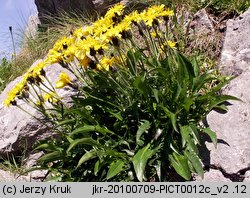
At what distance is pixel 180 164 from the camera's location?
283 cm

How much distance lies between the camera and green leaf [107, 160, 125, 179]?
9.08ft

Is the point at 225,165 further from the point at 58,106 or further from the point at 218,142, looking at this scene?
the point at 58,106

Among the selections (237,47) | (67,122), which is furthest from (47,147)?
(237,47)

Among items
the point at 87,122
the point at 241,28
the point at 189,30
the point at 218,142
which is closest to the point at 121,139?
the point at 87,122

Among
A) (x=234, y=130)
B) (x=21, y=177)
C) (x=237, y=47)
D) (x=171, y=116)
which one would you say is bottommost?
(x=21, y=177)

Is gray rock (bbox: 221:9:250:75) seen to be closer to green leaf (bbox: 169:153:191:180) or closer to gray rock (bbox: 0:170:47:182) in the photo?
green leaf (bbox: 169:153:191:180)

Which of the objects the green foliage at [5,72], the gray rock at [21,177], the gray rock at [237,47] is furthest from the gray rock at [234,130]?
the green foliage at [5,72]

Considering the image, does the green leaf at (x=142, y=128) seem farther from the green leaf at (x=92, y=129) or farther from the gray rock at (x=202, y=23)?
the gray rock at (x=202, y=23)

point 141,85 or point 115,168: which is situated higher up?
point 141,85

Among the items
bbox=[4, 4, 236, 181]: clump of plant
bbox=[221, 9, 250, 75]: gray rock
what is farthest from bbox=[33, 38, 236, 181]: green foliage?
bbox=[221, 9, 250, 75]: gray rock

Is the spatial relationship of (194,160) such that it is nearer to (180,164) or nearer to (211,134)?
(180,164)

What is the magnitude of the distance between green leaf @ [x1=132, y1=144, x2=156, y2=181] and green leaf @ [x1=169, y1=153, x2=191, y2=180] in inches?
5.3

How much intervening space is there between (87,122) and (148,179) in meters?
0.60

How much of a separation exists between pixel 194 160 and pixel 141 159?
0.34 meters
